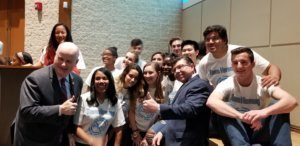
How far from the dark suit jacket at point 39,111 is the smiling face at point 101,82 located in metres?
0.68

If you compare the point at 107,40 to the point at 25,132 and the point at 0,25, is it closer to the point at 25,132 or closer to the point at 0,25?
the point at 0,25

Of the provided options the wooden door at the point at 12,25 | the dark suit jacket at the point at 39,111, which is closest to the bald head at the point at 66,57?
the dark suit jacket at the point at 39,111

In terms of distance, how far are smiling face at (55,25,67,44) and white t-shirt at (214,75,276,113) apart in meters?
1.66

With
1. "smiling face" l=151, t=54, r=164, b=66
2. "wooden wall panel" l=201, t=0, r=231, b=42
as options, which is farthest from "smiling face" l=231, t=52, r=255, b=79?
"wooden wall panel" l=201, t=0, r=231, b=42

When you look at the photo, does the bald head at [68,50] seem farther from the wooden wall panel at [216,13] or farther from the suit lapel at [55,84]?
the wooden wall panel at [216,13]

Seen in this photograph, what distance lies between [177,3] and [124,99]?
4.63m

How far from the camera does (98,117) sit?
2748 mm

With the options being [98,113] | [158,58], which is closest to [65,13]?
[158,58]

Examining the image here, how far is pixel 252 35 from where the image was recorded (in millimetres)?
4492

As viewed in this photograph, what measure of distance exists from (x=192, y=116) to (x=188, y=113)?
0.20 ft

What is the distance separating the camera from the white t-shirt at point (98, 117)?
8.87ft

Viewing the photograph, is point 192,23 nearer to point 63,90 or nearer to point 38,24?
point 38,24

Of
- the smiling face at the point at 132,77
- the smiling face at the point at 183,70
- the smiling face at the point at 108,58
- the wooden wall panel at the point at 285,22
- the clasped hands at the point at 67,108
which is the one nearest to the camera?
the clasped hands at the point at 67,108

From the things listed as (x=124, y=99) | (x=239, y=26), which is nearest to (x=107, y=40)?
(x=239, y=26)
